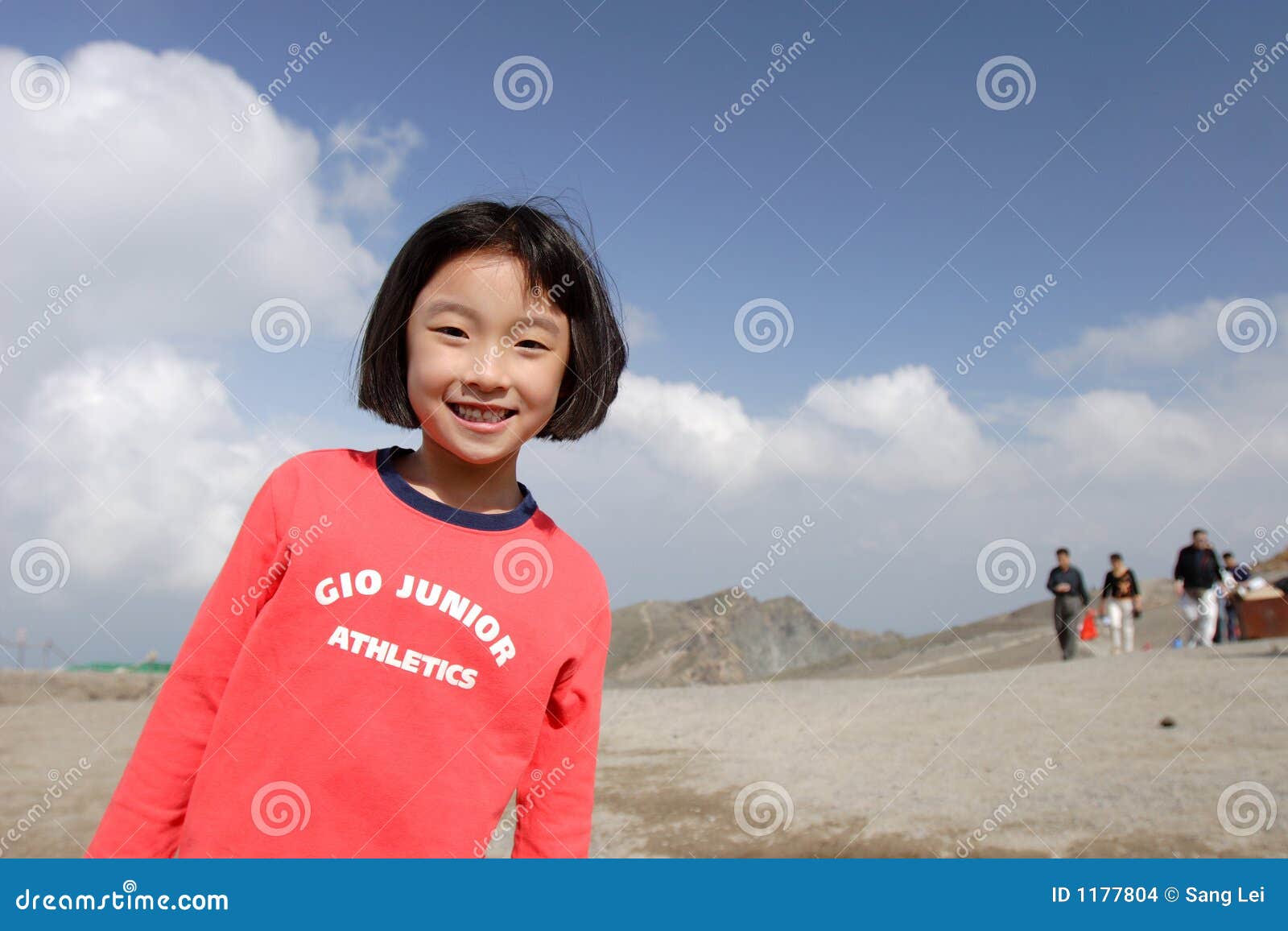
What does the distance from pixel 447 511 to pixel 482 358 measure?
315 mm

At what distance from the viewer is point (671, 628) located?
18719mm

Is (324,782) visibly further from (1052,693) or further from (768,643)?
(768,643)

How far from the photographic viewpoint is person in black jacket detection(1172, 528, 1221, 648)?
11805mm

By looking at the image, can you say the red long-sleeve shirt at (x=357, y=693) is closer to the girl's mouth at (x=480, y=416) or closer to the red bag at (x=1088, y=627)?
the girl's mouth at (x=480, y=416)

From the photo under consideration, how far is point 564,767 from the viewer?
182 centimetres

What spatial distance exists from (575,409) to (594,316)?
9.2 inches

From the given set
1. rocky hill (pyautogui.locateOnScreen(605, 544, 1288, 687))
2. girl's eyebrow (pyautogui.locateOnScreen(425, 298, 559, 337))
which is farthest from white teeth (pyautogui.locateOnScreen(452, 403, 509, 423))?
rocky hill (pyautogui.locateOnScreen(605, 544, 1288, 687))

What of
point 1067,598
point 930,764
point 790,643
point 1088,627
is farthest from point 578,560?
point 790,643

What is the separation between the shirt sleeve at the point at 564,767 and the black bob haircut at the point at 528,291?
558mm

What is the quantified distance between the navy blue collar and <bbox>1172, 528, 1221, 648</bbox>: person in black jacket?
12.5 m

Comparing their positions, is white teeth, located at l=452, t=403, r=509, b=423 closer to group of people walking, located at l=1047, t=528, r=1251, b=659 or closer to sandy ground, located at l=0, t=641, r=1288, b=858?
sandy ground, located at l=0, t=641, r=1288, b=858

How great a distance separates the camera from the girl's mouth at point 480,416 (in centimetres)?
179

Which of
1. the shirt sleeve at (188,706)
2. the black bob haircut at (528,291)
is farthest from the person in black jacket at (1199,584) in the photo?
the shirt sleeve at (188,706)

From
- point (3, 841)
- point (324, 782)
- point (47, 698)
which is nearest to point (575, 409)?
point (324, 782)
